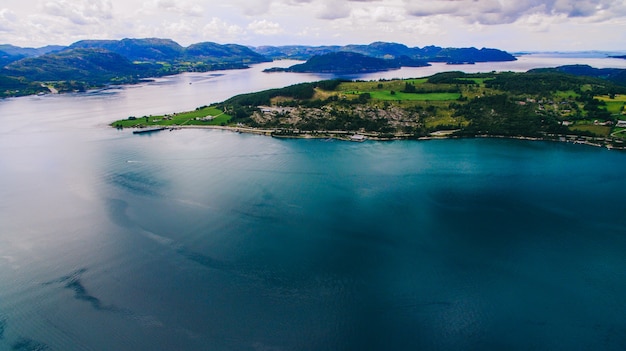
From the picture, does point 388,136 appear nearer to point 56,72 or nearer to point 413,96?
point 413,96

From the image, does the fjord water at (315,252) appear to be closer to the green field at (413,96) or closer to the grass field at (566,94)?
the grass field at (566,94)

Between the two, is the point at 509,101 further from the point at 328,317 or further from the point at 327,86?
the point at 328,317

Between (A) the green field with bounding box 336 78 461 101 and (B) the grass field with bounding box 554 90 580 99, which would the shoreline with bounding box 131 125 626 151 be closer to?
(A) the green field with bounding box 336 78 461 101

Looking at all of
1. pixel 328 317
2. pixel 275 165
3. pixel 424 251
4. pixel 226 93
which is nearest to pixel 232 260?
pixel 328 317

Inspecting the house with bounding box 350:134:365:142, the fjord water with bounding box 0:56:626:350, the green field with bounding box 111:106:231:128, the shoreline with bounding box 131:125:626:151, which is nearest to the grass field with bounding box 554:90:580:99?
the shoreline with bounding box 131:125:626:151

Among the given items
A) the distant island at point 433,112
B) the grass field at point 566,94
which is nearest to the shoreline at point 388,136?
the distant island at point 433,112

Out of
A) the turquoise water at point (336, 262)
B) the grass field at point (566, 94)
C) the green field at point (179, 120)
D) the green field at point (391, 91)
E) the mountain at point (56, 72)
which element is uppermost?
the mountain at point (56, 72)

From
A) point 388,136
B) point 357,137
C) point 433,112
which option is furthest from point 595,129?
point 357,137
